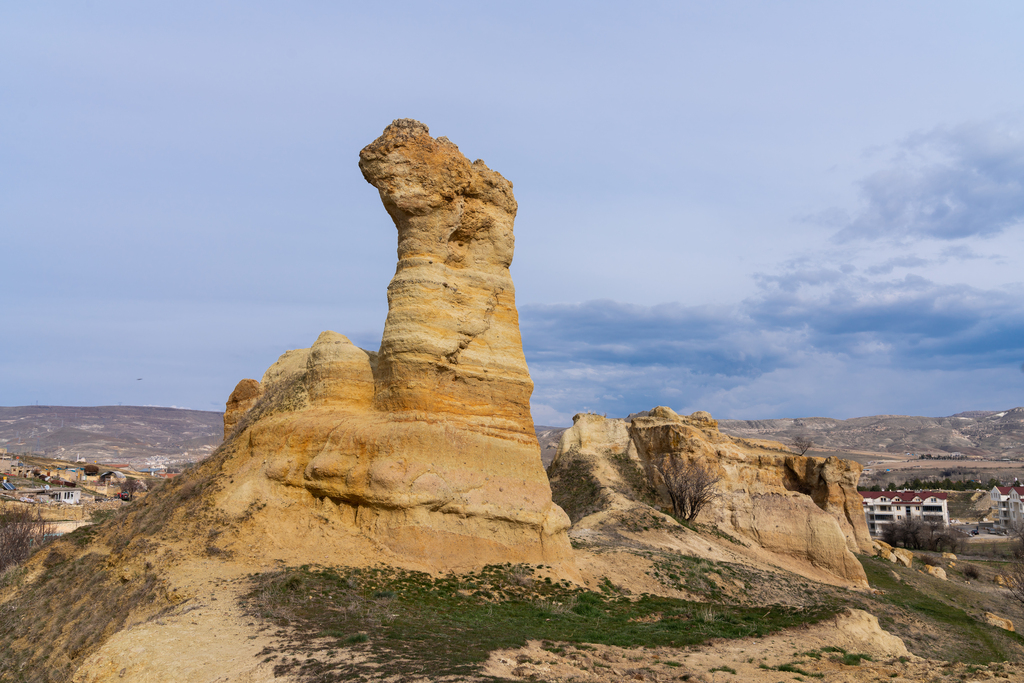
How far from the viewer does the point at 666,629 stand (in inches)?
685

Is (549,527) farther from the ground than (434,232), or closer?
closer

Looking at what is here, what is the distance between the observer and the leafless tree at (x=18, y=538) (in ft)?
95.3

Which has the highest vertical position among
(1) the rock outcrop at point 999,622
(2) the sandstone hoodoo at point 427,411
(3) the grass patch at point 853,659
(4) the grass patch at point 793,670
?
(2) the sandstone hoodoo at point 427,411

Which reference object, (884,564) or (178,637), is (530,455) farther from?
(884,564)

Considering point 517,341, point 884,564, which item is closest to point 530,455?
point 517,341

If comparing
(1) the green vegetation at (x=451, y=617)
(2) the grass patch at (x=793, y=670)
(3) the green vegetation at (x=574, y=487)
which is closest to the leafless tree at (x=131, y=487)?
(3) the green vegetation at (x=574, y=487)

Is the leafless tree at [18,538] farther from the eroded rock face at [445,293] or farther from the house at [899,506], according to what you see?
the house at [899,506]

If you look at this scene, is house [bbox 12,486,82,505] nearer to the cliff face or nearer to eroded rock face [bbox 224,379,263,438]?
eroded rock face [bbox 224,379,263,438]

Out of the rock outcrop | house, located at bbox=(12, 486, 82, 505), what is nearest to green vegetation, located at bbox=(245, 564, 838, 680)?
the rock outcrop

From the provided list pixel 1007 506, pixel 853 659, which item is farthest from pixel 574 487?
pixel 1007 506

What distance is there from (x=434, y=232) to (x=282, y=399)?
25.9ft

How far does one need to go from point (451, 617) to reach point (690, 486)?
27.2 metres

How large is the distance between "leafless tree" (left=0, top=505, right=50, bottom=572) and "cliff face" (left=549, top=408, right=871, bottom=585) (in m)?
28.2

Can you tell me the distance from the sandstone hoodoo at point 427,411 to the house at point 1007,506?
3392 inches
